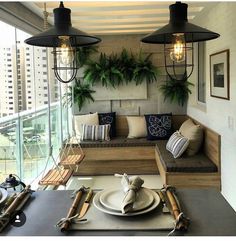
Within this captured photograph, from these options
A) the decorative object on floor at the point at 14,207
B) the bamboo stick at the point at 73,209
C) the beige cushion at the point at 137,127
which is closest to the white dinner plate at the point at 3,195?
the decorative object on floor at the point at 14,207

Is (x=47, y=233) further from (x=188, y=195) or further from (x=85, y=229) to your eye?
(x=188, y=195)

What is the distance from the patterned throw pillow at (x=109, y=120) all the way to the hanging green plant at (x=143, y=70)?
81 centimetres

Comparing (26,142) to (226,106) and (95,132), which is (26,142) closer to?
(95,132)

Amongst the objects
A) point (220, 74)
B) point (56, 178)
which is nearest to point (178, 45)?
point (220, 74)

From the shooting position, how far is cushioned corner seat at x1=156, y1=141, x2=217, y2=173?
3646 millimetres

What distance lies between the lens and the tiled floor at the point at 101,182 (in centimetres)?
477

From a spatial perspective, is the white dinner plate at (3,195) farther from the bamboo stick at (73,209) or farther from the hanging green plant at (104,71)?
the hanging green plant at (104,71)

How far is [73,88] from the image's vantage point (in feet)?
19.1

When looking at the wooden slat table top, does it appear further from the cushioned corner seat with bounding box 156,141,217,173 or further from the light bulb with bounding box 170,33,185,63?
the light bulb with bounding box 170,33,185,63

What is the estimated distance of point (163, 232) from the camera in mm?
1153

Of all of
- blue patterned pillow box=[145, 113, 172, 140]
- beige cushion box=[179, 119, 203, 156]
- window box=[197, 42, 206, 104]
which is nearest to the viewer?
beige cushion box=[179, 119, 203, 156]

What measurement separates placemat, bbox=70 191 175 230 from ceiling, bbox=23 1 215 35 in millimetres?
2709

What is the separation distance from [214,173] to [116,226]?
2.70m

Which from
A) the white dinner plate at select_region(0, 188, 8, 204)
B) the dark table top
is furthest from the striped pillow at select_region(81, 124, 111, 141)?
the white dinner plate at select_region(0, 188, 8, 204)
